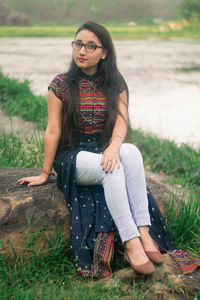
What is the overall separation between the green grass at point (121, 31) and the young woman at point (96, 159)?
53.2 feet

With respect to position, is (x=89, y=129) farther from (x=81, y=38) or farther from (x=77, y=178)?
(x=81, y=38)

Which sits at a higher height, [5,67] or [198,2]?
[198,2]

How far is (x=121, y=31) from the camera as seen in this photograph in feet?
75.5

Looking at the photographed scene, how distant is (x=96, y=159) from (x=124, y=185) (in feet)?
0.81

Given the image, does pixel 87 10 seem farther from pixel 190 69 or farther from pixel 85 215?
pixel 85 215

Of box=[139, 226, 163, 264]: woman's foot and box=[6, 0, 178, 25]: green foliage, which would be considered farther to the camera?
box=[6, 0, 178, 25]: green foliage

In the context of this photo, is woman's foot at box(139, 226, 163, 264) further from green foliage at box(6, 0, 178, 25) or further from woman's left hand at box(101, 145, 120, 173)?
green foliage at box(6, 0, 178, 25)

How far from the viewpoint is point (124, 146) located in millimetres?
2641

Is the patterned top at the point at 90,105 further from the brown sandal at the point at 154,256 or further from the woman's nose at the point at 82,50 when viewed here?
the brown sandal at the point at 154,256

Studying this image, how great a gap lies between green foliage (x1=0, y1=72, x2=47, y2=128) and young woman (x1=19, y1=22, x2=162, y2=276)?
270cm

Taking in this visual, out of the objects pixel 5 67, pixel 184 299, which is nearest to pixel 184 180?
pixel 184 299

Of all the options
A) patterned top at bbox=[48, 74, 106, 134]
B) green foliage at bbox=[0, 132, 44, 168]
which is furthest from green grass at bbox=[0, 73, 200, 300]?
patterned top at bbox=[48, 74, 106, 134]

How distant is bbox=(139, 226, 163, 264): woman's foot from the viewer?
7.95 feet

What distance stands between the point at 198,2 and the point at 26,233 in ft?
85.3
